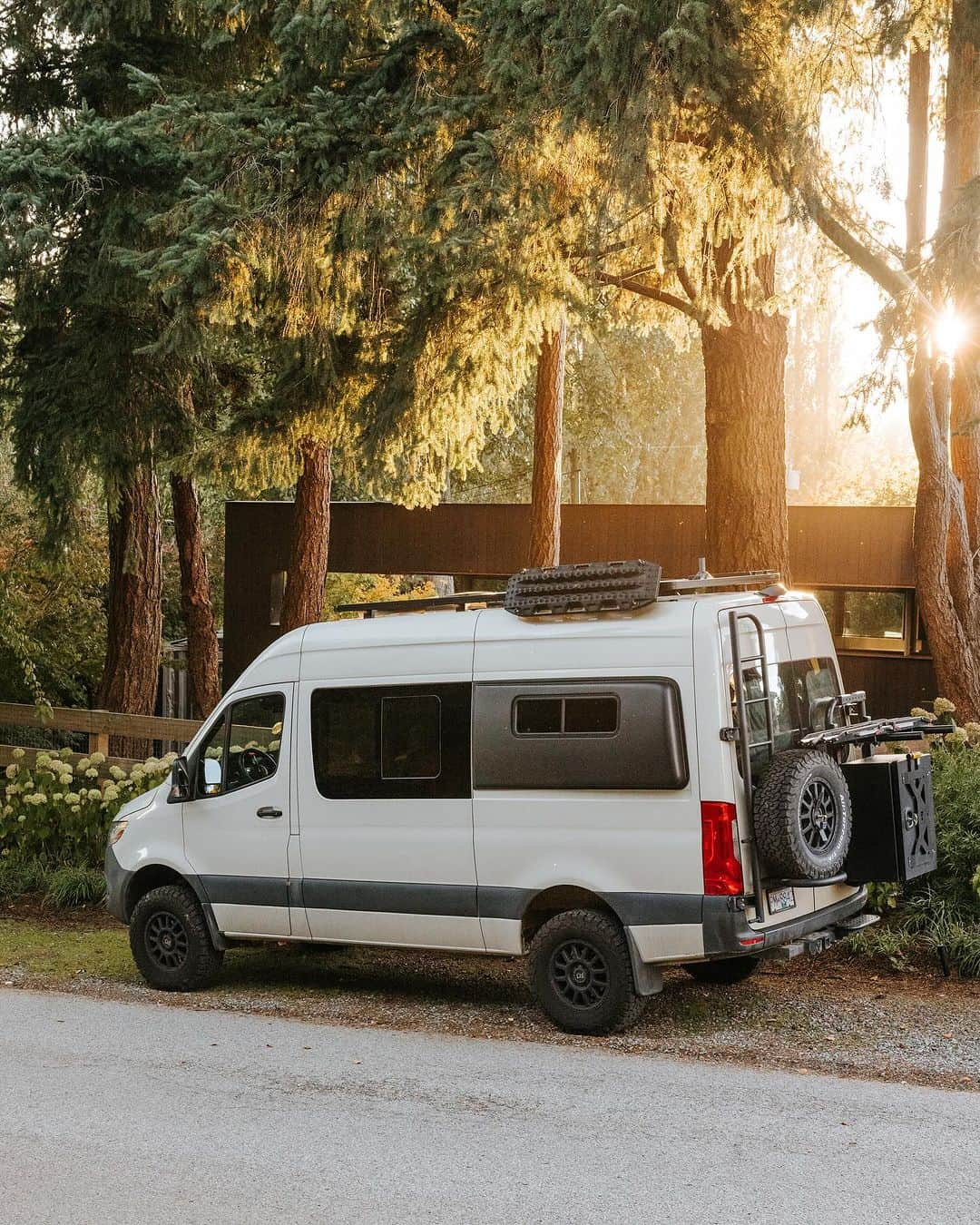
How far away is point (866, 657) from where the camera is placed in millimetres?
20906

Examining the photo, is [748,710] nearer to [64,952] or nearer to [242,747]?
[242,747]

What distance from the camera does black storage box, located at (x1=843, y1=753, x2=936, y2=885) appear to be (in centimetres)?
749

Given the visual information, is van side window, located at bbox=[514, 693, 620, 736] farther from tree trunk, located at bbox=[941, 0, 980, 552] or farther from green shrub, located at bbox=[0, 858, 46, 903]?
green shrub, located at bbox=[0, 858, 46, 903]

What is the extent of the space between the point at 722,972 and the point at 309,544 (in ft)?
39.5

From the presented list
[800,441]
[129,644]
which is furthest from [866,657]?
[800,441]

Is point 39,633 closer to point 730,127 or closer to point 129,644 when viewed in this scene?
point 129,644

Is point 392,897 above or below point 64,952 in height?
above

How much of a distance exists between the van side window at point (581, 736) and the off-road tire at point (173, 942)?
94.6 inches

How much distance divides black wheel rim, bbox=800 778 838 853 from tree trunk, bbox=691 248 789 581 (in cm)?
449

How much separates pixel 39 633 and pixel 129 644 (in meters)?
5.93

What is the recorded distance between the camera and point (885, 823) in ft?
24.7

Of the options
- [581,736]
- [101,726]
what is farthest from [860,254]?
[101,726]

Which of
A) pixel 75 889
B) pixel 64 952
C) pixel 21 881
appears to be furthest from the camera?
pixel 21 881

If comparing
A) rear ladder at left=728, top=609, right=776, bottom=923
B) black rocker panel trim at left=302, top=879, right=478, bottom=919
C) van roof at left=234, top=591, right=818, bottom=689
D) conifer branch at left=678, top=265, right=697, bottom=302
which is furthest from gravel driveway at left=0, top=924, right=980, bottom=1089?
conifer branch at left=678, top=265, right=697, bottom=302
